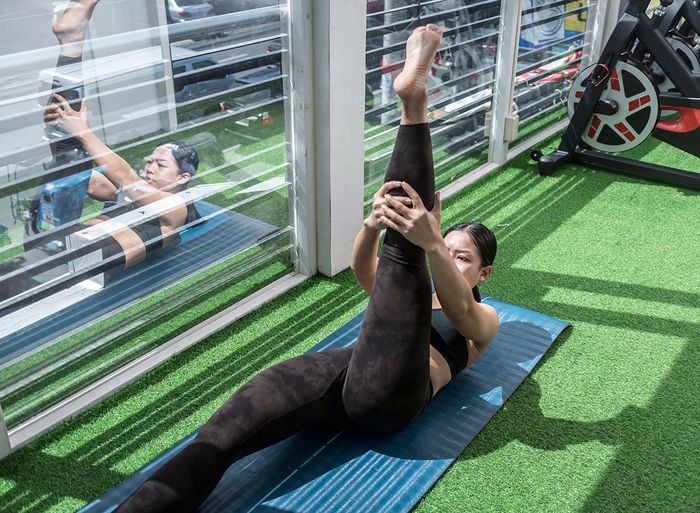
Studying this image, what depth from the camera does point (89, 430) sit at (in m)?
Result: 2.46

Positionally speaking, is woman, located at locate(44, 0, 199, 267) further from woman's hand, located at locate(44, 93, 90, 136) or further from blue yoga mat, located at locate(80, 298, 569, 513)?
blue yoga mat, located at locate(80, 298, 569, 513)

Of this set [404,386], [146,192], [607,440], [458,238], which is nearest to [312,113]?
[146,192]

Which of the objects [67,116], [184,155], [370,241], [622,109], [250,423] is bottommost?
[250,423]

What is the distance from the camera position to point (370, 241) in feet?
7.38

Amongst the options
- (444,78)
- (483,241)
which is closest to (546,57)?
(444,78)

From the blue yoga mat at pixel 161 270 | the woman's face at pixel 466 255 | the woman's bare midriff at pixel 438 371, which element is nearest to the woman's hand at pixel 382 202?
the woman's face at pixel 466 255

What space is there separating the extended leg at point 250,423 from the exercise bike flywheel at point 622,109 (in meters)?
2.76

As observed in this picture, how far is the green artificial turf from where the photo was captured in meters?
2.21

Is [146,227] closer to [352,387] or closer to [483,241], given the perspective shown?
A: [352,387]

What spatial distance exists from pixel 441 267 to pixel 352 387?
433mm

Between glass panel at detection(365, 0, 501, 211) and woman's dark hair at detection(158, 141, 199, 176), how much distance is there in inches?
42.7

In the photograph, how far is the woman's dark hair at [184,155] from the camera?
2.69 meters

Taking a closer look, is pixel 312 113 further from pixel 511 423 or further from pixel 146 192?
pixel 511 423

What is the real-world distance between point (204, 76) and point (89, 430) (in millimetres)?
1320
